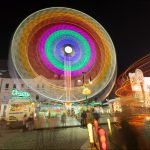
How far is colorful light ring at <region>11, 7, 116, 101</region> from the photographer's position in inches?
442

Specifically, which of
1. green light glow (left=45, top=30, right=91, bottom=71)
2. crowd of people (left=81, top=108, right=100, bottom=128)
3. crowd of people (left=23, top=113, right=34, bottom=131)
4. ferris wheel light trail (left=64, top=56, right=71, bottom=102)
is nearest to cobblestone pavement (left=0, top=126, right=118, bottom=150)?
crowd of people (left=81, top=108, right=100, bottom=128)

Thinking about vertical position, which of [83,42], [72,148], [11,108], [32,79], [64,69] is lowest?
[72,148]

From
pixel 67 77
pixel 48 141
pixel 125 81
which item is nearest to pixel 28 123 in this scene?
pixel 67 77

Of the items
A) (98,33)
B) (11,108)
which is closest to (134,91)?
(98,33)

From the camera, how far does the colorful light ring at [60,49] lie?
11234mm

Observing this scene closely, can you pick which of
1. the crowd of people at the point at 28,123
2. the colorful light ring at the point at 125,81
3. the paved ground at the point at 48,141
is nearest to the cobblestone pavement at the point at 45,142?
the paved ground at the point at 48,141

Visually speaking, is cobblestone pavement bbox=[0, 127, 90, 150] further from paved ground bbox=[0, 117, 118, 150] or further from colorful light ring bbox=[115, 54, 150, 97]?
colorful light ring bbox=[115, 54, 150, 97]

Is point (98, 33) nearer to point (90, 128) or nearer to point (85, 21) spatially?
point (85, 21)

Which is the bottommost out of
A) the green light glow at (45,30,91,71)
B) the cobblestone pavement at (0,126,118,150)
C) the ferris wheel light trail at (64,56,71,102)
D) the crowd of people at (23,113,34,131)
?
the cobblestone pavement at (0,126,118,150)

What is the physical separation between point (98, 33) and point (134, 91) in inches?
735

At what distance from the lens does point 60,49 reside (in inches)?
493

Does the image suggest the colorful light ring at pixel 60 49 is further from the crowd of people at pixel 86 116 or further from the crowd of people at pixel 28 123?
the crowd of people at pixel 28 123

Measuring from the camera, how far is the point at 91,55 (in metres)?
12.8

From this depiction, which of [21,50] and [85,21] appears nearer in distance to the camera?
[21,50]
